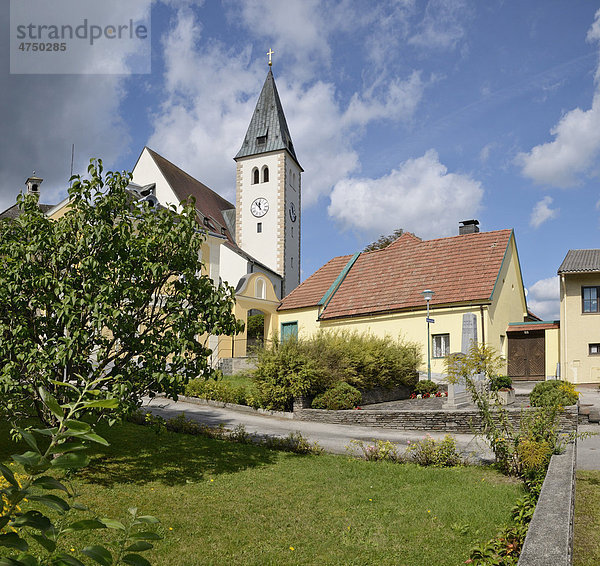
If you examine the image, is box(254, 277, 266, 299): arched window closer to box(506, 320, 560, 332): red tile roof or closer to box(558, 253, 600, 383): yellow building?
box(506, 320, 560, 332): red tile roof

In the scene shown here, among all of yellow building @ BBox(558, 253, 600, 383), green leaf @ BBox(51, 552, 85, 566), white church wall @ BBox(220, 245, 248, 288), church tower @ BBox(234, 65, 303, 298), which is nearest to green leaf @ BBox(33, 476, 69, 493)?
green leaf @ BBox(51, 552, 85, 566)

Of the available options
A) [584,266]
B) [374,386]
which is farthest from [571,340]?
[374,386]

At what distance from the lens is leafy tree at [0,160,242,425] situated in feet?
28.1

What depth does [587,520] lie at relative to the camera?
7.38 m

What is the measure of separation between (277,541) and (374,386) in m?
14.1

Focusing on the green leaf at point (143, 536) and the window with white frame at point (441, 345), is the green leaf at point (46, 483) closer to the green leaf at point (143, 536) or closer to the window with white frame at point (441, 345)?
the green leaf at point (143, 536)

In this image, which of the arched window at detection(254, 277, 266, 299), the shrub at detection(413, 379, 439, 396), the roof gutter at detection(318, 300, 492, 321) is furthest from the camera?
the arched window at detection(254, 277, 266, 299)

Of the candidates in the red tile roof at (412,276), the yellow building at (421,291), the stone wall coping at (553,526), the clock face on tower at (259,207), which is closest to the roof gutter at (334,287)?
the yellow building at (421,291)

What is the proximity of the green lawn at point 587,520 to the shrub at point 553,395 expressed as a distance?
4.10m

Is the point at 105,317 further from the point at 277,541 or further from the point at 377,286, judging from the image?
the point at 377,286

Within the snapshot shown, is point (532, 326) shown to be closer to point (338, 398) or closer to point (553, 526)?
point (338, 398)

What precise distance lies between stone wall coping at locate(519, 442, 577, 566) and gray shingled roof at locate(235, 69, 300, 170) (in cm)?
4665

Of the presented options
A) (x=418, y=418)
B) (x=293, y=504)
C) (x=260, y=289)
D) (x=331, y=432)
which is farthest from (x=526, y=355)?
(x=293, y=504)

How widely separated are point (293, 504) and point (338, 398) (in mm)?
9355
